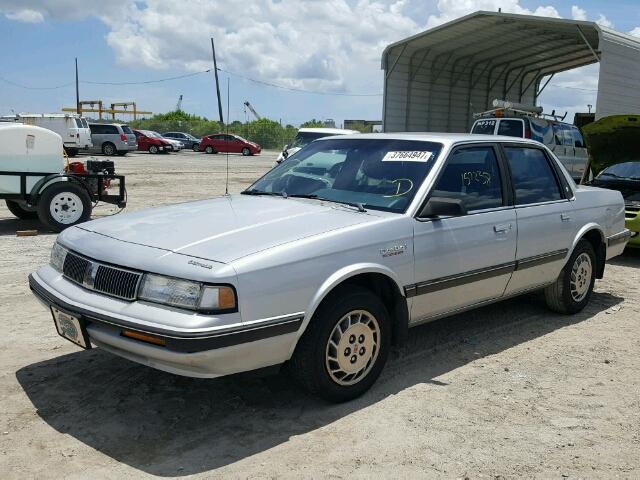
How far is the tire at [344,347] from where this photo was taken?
357 centimetres

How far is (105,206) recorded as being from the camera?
532 inches

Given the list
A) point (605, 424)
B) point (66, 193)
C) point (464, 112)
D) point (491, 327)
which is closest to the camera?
point (605, 424)

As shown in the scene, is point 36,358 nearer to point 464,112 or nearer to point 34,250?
point 34,250

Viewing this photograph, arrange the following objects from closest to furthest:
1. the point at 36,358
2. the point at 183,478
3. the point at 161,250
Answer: the point at 183,478
the point at 161,250
the point at 36,358

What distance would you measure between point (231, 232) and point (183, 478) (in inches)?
51.6

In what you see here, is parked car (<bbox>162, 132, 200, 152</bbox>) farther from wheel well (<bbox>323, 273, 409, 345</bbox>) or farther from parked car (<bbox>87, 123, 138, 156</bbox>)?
wheel well (<bbox>323, 273, 409, 345</bbox>)

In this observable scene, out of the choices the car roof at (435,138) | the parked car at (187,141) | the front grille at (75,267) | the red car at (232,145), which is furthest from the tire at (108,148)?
the front grille at (75,267)

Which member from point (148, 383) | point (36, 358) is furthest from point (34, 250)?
point (148, 383)

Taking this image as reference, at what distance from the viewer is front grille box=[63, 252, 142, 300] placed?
336 cm

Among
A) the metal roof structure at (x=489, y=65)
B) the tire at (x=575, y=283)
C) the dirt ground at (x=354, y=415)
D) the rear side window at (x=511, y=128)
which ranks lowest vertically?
the dirt ground at (x=354, y=415)

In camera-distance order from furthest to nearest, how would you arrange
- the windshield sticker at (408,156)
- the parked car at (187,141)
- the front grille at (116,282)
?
the parked car at (187,141) < the windshield sticker at (408,156) < the front grille at (116,282)

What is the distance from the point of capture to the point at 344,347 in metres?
3.73

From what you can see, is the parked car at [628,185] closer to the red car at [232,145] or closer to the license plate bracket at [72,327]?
the license plate bracket at [72,327]

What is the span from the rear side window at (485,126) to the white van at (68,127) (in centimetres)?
1664
